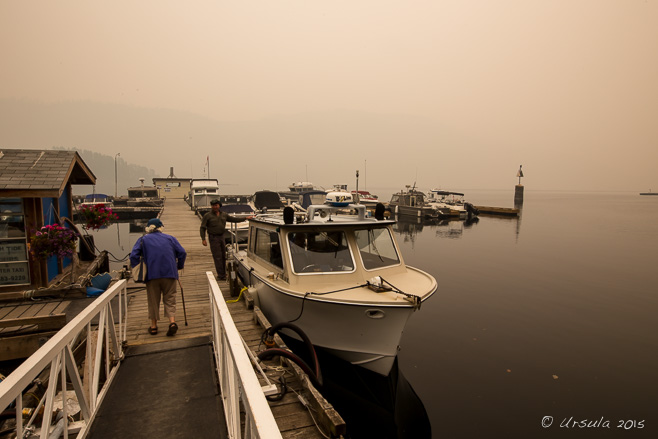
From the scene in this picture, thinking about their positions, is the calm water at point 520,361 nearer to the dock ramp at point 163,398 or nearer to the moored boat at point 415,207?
the dock ramp at point 163,398

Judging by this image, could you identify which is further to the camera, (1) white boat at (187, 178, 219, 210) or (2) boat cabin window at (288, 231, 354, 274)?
(1) white boat at (187, 178, 219, 210)

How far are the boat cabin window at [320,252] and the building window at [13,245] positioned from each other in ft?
21.4

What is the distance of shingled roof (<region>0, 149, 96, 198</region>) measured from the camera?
7.62 meters

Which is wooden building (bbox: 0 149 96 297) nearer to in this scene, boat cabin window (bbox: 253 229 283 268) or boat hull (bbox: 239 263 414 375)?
boat cabin window (bbox: 253 229 283 268)

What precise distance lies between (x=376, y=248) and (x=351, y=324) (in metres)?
2.00

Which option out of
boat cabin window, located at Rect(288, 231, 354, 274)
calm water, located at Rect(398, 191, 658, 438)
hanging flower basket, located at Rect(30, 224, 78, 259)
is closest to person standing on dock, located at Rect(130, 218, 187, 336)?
boat cabin window, located at Rect(288, 231, 354, 274)

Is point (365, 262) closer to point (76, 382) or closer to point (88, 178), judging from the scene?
point (76, 382)

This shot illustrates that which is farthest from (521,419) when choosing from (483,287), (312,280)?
(483,287)

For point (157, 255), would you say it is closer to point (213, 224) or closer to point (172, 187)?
point (213, 224)

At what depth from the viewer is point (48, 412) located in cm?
269

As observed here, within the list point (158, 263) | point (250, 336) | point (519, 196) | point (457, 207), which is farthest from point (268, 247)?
point (519, 196)

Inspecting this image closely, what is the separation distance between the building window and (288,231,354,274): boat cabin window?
651 cm

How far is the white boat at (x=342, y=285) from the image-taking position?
6012 mm

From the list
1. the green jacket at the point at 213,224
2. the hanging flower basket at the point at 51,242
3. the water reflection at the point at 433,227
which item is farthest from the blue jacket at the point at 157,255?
the water reflection at the point at 433,227
